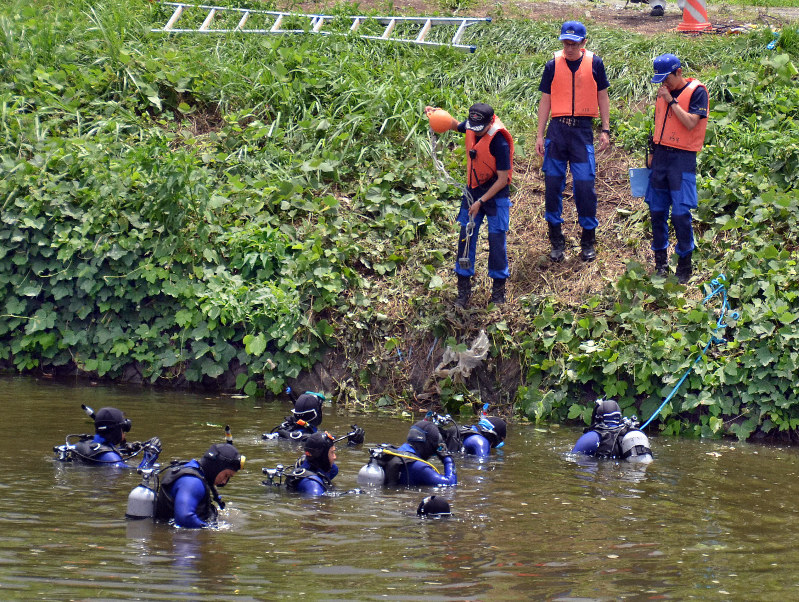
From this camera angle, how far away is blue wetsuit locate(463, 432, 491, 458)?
864cm

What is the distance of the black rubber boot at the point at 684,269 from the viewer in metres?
10.2

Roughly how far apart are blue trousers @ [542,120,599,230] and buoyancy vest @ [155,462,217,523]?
18.9ft

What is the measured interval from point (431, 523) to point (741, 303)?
476cm

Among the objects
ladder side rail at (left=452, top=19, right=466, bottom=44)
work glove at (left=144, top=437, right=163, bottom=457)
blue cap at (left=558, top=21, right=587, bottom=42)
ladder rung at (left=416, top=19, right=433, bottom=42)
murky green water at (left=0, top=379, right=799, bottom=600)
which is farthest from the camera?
ladder side rail at (left=452, top=19, right=466, bottom=44)

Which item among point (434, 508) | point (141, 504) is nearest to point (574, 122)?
point (434, 508)

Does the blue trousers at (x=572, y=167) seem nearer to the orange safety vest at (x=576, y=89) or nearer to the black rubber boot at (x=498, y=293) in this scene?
the orange safety vest at (x=576, y=89)

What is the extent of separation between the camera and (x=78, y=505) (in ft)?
22.1

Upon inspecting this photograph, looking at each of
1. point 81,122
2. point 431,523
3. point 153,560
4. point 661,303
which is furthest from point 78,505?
point 81,122

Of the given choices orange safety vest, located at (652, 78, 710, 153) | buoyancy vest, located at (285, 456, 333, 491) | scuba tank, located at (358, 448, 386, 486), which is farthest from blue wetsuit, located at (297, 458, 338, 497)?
orange safety vest, located at (652, 78, 710, 153)

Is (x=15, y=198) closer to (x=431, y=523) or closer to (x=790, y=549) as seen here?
(x=431, y=523)

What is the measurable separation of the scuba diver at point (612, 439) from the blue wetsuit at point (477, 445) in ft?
2.58

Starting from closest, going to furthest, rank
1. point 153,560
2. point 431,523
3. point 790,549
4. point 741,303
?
1. point 153,560
2. point 790,549
3. point 431,523
4. point 741,303

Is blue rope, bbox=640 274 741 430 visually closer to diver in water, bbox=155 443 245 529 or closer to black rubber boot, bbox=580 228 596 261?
black rubber boot, bbox=580 228 596 261

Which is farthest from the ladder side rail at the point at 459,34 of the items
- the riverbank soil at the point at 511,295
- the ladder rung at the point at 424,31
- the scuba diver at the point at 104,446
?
the scuba diver at the point at 104,446
